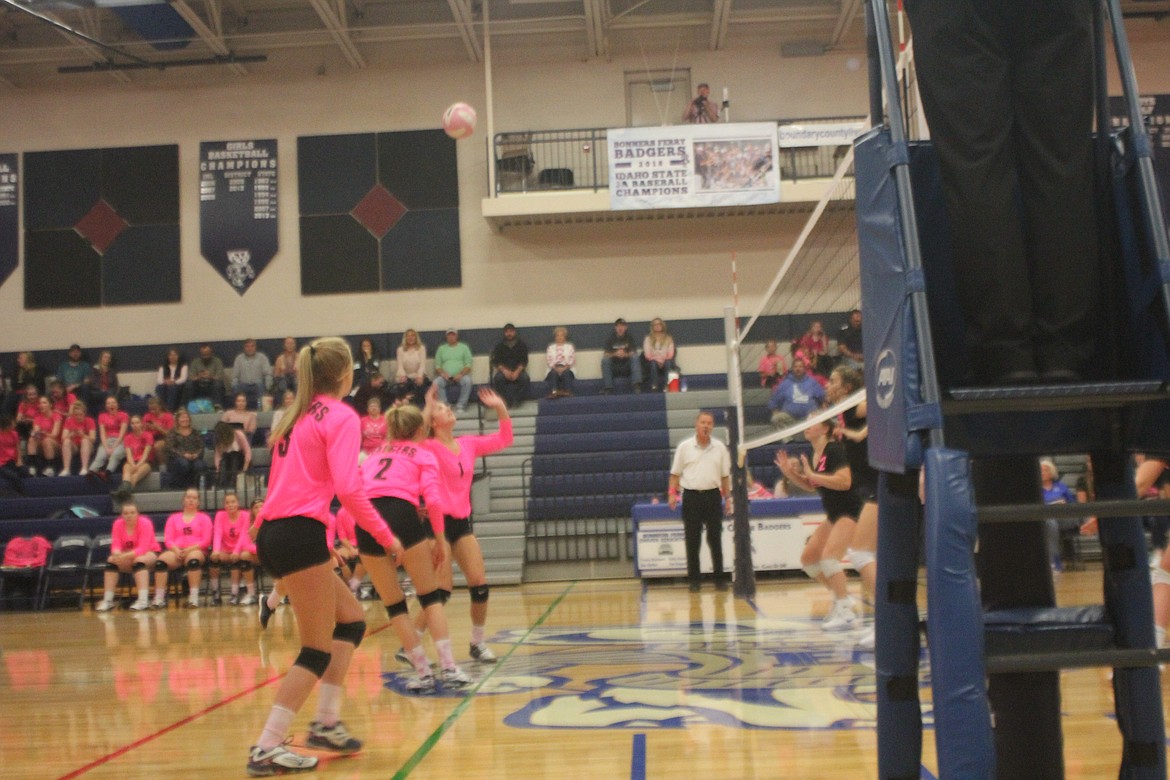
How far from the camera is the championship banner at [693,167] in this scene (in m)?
17.9

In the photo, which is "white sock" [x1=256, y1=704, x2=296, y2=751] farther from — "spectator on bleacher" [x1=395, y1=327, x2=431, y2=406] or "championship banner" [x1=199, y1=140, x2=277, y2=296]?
"championship banner" [x1=199, y1=140, x2=277, y2=296]

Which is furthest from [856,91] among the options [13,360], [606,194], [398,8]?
[13,360]

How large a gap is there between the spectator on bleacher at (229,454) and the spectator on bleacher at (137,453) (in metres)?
1.20

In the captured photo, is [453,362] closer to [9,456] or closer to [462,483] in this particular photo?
[9,456]

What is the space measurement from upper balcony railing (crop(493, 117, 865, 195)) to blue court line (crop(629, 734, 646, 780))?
14315 millimetres

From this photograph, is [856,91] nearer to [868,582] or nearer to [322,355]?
[868,582]

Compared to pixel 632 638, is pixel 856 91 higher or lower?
higher

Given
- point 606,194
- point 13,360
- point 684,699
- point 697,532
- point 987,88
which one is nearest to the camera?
point 987,88

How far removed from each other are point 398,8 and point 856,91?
8.55 meters

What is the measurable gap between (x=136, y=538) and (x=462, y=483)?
8.60 meters

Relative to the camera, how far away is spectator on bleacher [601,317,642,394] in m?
18.1

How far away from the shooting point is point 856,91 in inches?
773

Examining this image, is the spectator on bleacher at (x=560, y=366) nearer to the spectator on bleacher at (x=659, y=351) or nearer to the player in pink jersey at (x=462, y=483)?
the spectator on bleacher at (x=659, y=351)

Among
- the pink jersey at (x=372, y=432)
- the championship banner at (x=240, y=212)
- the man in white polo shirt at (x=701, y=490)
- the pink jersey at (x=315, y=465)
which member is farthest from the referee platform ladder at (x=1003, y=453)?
the championship banner at (x=240, y=212)
